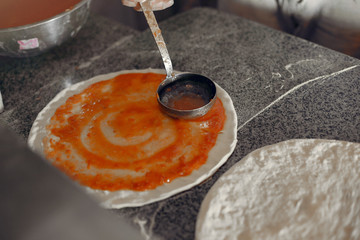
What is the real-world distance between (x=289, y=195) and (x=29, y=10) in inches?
50.8

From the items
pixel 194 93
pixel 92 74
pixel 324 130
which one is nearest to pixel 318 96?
pixel 324 130

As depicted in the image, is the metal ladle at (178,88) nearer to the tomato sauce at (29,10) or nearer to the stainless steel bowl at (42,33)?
the stainless steel bowl at (42,33)

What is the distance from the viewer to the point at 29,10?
1.39m

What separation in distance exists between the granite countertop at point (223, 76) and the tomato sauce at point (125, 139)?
0.09 m

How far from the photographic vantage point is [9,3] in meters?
1.40

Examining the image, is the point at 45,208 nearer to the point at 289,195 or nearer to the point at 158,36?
the point at 289,195

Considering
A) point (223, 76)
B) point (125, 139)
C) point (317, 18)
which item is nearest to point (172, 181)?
point (125, 139)

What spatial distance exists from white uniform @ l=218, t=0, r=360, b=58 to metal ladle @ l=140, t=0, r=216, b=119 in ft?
2.57

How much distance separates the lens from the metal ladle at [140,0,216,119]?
3.96 ft

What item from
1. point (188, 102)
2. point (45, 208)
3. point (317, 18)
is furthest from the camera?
point (317, 18)

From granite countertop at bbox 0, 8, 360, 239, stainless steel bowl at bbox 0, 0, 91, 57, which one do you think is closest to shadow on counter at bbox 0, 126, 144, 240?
granite countertop at bbox 0, 8, 360, 239

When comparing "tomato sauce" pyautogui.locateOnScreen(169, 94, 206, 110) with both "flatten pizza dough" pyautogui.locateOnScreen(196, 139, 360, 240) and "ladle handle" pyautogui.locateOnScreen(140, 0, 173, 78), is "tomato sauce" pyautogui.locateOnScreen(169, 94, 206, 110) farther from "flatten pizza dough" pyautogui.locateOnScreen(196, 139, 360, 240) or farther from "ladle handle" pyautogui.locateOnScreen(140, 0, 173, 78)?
"flatten pizza dough" pyautogui.locateOnScreen(196, 139, 360, 240)

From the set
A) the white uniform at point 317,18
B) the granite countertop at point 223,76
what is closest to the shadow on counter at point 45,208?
the granite countertop at point 223,76

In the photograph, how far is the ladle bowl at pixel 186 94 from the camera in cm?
116
